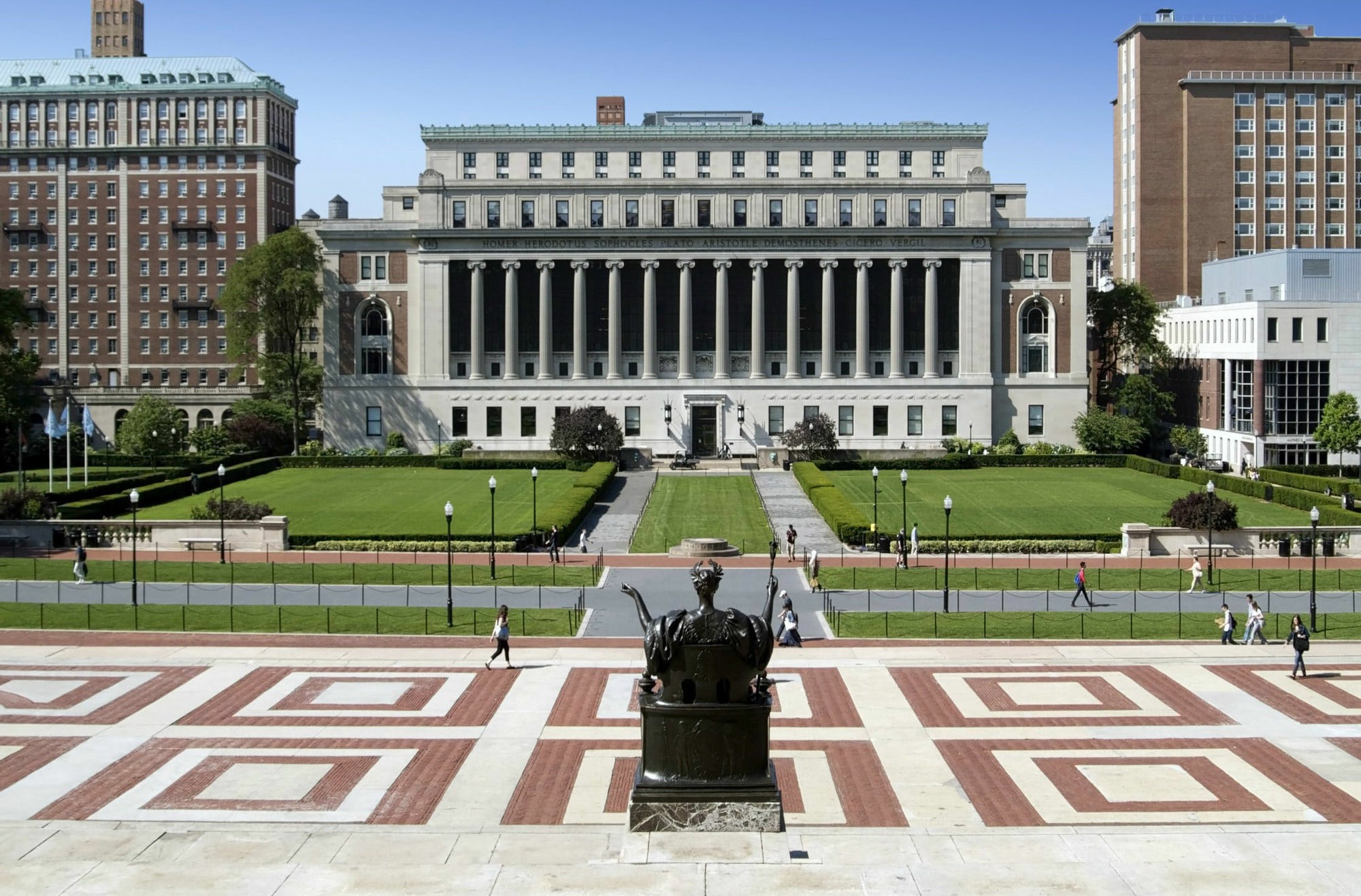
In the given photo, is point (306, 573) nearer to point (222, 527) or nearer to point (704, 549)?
point (222, 527)

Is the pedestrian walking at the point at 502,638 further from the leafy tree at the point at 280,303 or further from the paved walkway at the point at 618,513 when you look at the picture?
the leafy tree at the point at 280,303

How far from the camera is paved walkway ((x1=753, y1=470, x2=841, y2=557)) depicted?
7606 centimetres

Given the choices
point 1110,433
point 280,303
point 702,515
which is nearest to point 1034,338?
point 1110,433

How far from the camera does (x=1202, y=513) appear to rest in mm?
71312

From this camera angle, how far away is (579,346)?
398ft

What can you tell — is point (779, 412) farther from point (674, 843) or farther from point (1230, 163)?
point (674, 843)

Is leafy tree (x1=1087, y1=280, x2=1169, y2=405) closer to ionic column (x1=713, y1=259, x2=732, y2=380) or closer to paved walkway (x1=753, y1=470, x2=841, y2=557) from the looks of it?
ionic column (x1=713, y1=259, x2=732, y2=380)

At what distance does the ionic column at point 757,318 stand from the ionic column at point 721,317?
6.40 feet

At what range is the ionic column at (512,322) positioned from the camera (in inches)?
4734

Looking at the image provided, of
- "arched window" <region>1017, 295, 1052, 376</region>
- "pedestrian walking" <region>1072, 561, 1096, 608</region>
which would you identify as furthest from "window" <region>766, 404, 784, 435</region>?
"pedestrian walking" <region>1072, 561, 1096, 608</region>

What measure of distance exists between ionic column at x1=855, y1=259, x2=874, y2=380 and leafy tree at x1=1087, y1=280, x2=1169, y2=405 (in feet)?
60.0

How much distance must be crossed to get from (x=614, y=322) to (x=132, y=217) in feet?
167

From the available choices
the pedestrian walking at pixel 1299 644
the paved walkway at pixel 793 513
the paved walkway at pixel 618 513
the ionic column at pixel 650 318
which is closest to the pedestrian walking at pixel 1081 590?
the pedestrian walking at pixel 1299 644

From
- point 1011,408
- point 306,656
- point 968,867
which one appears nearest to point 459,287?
point 1011,408
